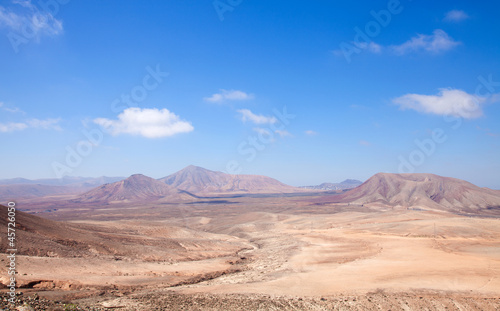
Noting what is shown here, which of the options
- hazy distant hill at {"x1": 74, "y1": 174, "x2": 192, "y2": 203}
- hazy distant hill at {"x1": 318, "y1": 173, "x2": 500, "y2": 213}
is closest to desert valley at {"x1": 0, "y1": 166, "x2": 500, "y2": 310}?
hazy distant hill at {"x1": 318, "y1": 173, "x2": 500, "y2": 213}

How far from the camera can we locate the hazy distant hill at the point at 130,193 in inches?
6338

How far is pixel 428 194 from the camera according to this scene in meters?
110

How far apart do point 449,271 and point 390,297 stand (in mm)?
7562

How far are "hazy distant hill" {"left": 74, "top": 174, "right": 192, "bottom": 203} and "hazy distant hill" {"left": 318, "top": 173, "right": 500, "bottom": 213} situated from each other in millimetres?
94445

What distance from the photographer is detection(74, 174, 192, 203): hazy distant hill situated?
160988mm

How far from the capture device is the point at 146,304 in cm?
1295

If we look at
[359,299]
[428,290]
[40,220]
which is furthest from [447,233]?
[40,220]

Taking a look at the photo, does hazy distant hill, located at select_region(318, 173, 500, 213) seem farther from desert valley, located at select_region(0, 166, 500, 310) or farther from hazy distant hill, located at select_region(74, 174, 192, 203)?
hazy distant hill, located at select_region(74, 174, 192, 203)

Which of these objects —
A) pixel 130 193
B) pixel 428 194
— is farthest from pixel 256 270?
pixel 130 193

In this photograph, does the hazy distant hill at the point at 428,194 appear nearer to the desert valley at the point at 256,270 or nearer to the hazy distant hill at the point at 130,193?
the desert valley at the point at 256,270

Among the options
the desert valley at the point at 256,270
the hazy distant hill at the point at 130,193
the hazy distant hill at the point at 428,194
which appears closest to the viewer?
the desert valley at the point at 256,270

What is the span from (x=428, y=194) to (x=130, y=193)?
491 ft

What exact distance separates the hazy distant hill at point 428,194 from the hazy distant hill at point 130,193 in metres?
94.4

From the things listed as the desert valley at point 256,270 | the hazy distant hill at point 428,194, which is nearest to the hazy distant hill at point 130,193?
the hazy distant hill at point 428,194
